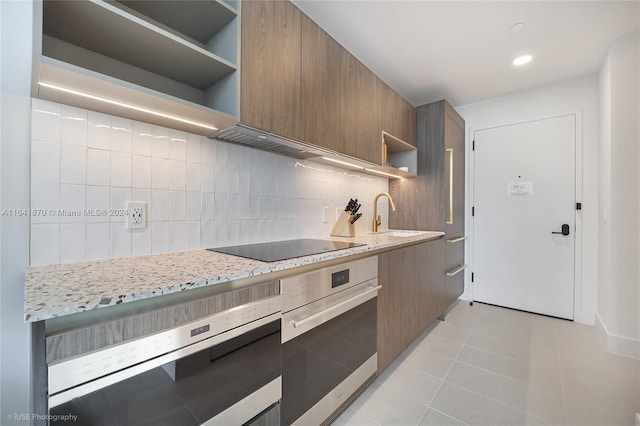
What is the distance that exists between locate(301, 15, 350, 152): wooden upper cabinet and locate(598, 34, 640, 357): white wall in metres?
2.19

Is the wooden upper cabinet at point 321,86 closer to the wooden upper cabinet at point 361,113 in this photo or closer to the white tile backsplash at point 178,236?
the wooden upper cabinet at point 361,113

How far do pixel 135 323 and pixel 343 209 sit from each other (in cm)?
183

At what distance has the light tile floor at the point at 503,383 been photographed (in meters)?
1.45

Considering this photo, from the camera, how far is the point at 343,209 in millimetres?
2361

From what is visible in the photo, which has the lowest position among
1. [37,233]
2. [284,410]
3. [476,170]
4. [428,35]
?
[284,410]

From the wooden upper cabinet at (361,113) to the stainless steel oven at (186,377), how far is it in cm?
130

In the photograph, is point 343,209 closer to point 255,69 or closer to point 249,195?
point 249,195

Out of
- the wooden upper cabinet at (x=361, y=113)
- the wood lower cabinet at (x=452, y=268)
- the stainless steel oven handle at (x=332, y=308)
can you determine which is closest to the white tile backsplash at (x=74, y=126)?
the stainless steel oven handle at (x=332, y=308)

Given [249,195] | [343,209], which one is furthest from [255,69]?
[343,209]

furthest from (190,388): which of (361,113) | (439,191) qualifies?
(439,191)

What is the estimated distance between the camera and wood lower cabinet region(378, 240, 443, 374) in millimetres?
1696

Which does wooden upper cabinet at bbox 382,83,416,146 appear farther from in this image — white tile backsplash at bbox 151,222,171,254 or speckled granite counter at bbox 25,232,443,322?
white tile backsplash at bbox 151,222,171,254

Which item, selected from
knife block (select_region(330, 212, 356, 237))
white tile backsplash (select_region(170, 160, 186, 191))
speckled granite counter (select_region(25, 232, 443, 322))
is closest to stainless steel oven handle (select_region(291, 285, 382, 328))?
speckled granite counter (select_region(25, 232, 443, 322))

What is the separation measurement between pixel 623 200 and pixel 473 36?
173cm
